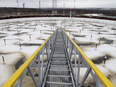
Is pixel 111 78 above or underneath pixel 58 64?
underneath

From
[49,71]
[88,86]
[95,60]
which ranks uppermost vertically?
[49,71]

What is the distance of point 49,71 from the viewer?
15.7 feet

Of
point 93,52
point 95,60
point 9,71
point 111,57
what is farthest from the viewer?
point 93,52

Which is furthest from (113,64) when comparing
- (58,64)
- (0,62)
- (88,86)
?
(0,62)

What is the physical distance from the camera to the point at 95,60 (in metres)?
8.27

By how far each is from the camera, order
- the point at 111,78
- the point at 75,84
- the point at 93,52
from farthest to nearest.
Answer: the point at 93,52 → the point at 111,78 → the point at 75,84

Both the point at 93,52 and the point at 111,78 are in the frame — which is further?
the point at 93,52

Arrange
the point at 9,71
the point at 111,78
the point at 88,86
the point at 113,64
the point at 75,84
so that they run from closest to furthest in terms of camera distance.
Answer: the point at 75,84 < the point at 88,86 < the point at 111,78 < the point at 9,71 < the point at 113,64

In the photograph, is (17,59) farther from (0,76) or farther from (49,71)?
(49,71)

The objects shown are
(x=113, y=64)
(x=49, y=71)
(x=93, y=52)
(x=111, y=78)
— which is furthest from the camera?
(x=93, y=52)

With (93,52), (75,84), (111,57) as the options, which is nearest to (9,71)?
(75,84)

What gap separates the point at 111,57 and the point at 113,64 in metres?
1.38

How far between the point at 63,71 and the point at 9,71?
13.3ft

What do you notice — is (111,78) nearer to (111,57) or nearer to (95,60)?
(95,60)
